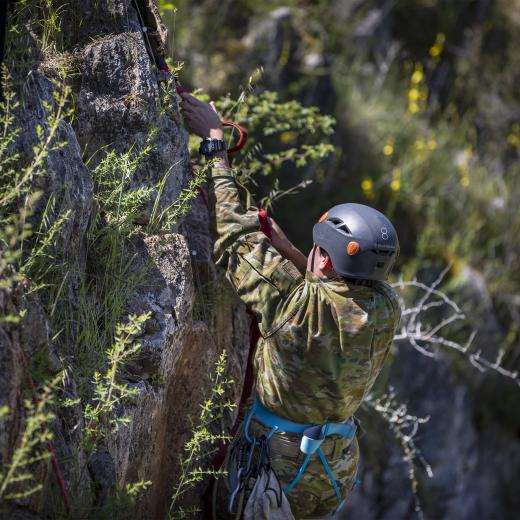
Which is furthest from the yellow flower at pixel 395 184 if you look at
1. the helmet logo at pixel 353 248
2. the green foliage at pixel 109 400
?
the green foliage at pixel 109 400

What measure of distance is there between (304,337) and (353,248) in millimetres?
428

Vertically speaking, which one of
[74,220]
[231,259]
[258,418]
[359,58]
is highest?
[74,220]

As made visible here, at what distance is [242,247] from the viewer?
11.6ft

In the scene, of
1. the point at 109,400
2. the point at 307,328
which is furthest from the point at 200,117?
the point at 109,400

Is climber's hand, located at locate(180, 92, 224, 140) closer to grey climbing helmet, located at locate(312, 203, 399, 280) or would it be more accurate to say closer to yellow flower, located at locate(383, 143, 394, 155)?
grey climbing helmet, located at locate(312, 203, 399, 280)

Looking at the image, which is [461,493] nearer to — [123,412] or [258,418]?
[258,418]

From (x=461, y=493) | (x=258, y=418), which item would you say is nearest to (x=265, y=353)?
(x=258, y=418)

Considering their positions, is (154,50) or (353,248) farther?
(154,50)

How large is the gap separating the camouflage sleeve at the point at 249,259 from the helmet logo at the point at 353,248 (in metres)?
0.30

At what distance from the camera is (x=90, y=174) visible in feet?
11.3

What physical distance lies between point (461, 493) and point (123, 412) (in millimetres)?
5588

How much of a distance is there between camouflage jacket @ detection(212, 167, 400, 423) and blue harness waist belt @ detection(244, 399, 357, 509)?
0.04 m

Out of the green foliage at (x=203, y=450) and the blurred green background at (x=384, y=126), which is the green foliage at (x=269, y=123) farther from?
the blurred green background at (x=384, y=126)

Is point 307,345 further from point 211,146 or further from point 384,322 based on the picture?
point 211,146
